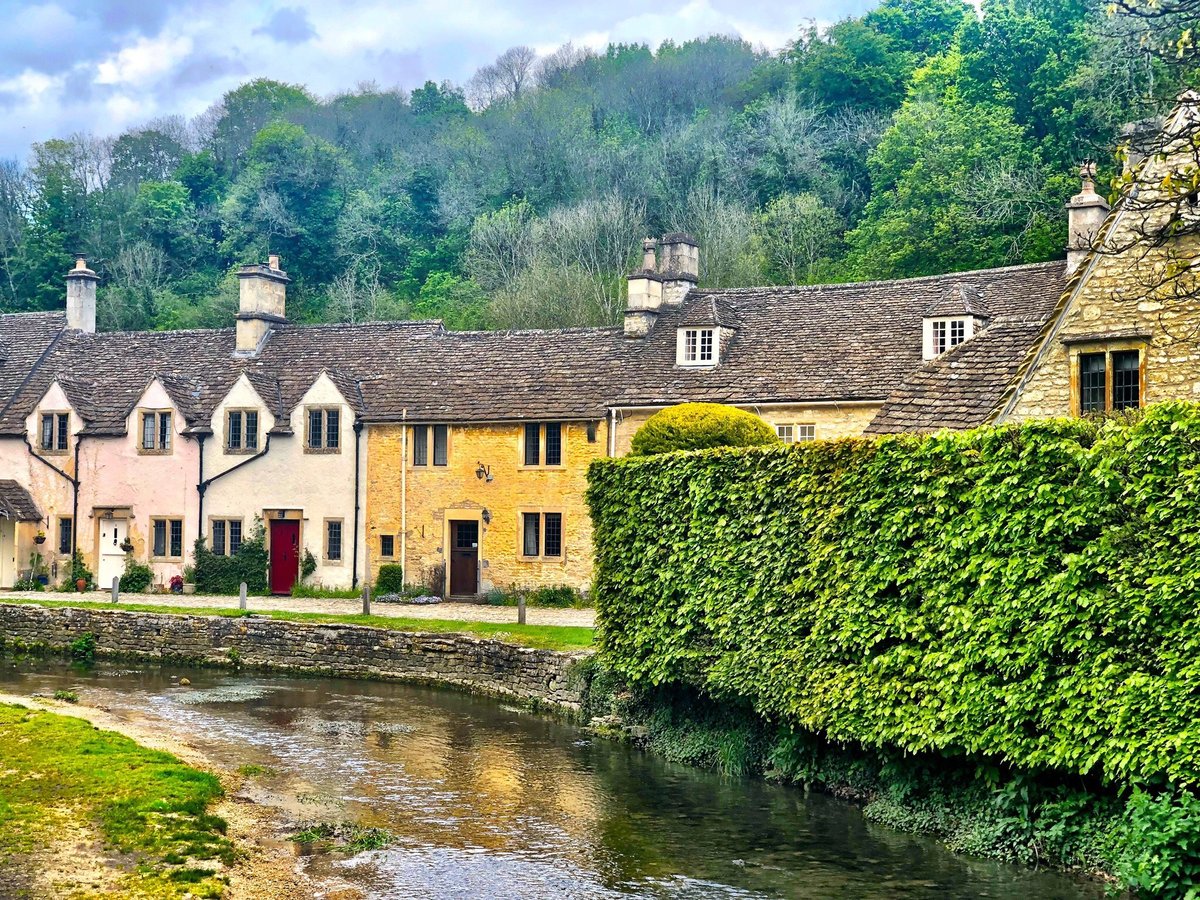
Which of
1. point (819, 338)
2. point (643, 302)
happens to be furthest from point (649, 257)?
point (819, 338)

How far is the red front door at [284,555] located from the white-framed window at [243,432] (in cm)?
286

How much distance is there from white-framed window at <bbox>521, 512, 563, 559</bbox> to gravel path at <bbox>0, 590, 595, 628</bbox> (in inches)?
96.9

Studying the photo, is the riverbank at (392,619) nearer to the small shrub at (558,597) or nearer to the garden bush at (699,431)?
the small shrub at (558,597)

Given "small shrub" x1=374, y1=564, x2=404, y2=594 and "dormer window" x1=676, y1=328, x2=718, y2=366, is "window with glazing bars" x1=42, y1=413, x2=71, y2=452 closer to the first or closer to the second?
"small shrub" x1=374, y1=564, x2=404, y2=594

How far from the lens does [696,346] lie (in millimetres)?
45125

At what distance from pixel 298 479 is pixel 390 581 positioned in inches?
204

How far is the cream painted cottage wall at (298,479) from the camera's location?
4822cm

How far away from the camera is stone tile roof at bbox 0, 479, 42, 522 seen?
50.0 metres

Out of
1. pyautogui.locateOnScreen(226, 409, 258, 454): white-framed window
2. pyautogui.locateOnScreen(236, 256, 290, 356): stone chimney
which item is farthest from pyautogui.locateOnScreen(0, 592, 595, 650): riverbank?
pyautogui.locateOnScreen(236, 256, 290, 356): stone chimney

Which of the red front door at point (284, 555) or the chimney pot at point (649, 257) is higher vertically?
the chimney pot at point (649, 257)

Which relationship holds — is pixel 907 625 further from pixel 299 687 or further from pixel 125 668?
pixel 125 668

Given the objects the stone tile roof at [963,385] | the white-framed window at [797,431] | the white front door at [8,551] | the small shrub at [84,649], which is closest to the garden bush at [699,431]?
the stone tile roof at [963,385]

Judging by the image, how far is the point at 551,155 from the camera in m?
92.4

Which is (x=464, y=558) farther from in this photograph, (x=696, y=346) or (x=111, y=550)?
(x=111, y=550)
